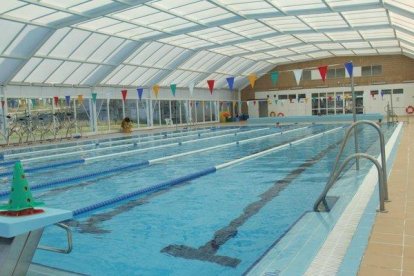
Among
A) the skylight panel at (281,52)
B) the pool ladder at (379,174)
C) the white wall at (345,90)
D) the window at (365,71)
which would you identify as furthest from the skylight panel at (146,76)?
the pool ladder at (379,174)

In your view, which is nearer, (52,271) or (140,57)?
(52,271)

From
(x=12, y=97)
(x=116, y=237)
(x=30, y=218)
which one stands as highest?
(x=12, y=97)

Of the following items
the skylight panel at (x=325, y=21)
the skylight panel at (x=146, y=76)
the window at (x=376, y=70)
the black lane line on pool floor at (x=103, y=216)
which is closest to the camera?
the black lane line on pool floor at (x=103, y=216)

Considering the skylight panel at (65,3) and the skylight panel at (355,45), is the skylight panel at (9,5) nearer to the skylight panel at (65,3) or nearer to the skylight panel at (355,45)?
the skylight panel at (65,3)

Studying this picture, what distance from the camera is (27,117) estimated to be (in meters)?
16.2

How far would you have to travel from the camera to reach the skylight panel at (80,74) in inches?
727

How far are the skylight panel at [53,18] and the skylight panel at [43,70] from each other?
10.2 ft

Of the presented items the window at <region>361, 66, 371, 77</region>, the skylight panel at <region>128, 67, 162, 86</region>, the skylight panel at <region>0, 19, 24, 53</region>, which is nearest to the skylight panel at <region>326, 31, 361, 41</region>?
the window at <region>361, 66, 371, 77</region>

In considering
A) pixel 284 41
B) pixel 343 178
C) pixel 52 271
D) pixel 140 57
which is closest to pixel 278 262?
Answer: pixel 52 271

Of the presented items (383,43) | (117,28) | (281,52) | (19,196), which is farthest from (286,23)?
(19,196)

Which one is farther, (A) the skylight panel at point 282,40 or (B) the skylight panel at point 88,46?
(A) the skylight panel at point 282,40

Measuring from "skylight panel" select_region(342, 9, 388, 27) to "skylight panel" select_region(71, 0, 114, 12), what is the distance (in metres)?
9.09

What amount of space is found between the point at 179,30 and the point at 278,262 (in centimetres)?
1508

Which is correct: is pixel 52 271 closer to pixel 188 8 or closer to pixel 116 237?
pixel 116 237
